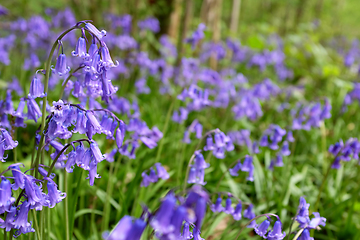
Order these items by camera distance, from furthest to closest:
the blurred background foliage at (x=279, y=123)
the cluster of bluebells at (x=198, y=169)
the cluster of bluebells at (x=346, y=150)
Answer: the blurred background foliage at (x=279, y=123) → the cluster of bluebells at (x=346, y=150) → the cluster of bluebells at (x=198, y=169)

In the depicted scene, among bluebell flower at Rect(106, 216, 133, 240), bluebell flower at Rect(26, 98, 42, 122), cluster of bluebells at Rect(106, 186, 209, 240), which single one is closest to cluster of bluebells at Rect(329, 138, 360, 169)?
cluster of bluebells at Rect(106, 186, 209, 240)

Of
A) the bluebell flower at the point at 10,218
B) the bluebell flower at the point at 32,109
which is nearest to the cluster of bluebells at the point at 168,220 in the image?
the bluebell flower at the point at 10,218

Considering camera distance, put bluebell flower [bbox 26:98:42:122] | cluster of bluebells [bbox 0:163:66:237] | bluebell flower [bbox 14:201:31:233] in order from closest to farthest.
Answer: cluster of bluebells [bbox 0:163:66:237]
bluebell flower [bbox 14:201:31:233]
bluebell flower [bbox 26:98:42:122]

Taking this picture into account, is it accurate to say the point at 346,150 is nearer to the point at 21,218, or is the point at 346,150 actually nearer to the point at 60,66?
the point at 60,66

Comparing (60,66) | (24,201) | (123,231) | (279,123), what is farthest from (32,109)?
(279,123)

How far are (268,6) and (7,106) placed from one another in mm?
23284

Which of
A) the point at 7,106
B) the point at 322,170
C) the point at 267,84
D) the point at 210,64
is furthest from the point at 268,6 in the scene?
the point at 7,106

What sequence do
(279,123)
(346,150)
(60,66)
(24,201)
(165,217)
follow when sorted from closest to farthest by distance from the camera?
1. (165,217)
2. (24,201)
3. (60,66)
4. (346,150)
5. (279,123)

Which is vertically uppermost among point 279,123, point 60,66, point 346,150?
point 60,66

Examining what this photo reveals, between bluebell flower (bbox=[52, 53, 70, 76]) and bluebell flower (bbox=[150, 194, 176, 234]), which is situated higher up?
bluebell flower (bbox=[52, 53, 70, 76])

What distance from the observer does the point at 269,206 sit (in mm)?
3570

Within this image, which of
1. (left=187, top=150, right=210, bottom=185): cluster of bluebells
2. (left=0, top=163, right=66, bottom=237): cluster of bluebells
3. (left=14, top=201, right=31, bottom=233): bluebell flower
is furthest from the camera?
(left=187, top=150, right=210, bottom=185): cluster of bluebells

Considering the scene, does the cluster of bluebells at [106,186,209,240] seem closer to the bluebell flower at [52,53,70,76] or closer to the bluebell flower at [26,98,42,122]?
the bluebell flower at [52,53,70,76]

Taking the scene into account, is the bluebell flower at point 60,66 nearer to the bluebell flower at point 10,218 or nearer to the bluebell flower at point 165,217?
the bluebell flower at point 10,218
